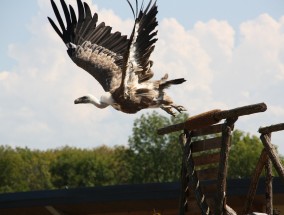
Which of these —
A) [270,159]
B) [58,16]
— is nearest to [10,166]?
[58,16]

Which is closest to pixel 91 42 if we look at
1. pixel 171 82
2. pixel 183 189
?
pixel 171 82

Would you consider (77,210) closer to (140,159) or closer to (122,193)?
(122,193)

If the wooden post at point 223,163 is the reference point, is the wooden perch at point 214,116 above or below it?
above

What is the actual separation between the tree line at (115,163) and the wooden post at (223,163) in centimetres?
6055

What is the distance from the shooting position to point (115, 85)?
51.1 ft

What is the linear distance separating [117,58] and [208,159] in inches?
312

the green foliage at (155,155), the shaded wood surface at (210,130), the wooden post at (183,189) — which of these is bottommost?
the wooden post at (183,189)

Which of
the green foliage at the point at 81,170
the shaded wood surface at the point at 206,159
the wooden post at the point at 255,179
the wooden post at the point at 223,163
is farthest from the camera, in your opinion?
the green foliage at the point at 81,170

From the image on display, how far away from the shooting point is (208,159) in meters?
8.92

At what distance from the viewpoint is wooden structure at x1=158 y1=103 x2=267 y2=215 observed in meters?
8.45

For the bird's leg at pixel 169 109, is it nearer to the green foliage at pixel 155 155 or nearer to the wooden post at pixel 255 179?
the wooden post at pixel 255 179

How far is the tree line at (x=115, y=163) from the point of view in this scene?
7581 cm

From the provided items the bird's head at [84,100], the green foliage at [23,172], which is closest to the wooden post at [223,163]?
the bird's head at [84,100]

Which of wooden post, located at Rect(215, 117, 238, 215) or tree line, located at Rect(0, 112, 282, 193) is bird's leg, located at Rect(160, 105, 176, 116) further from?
tree line, located at Rect(0, 112, 282, 193)
